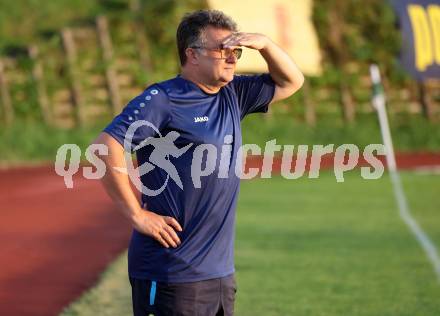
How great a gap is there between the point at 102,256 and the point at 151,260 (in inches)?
289

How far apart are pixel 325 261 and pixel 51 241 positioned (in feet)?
12.0

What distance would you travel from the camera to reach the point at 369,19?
1223 inches

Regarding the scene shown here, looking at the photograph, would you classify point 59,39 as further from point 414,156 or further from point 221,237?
point 221,237

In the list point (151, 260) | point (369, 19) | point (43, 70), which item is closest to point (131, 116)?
point (151, 260)

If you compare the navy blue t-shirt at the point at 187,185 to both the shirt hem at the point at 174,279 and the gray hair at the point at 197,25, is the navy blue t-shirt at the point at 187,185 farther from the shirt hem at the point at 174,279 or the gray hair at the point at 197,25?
the gray hair at the point at 197,25

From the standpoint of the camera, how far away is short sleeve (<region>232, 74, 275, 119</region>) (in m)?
4.90

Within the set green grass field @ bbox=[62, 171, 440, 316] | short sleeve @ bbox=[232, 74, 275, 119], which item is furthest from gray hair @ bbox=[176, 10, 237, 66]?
green grass field @ bbox=[62, 171, 440, 316]

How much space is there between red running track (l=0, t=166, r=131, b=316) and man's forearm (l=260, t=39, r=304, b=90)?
14.4 feet

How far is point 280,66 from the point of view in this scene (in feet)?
16.0

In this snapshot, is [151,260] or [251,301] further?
[251,301]

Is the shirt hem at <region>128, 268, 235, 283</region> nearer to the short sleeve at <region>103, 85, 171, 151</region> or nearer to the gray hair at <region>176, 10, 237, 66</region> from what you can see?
the short sleeve at <region>103, 85, 171, 151</region>

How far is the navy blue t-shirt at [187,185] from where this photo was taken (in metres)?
4.48

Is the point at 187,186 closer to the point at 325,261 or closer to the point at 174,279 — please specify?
the point at 174,279

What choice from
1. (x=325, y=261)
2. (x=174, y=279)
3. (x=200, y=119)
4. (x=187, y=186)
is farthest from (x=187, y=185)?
(x=325, y=261)
